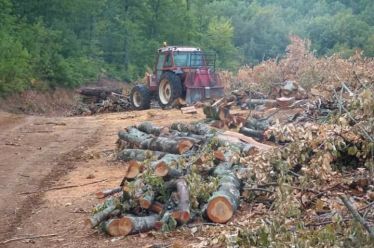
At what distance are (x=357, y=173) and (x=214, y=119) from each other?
6820 millimetres

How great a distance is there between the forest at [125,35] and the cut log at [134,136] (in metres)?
12.9

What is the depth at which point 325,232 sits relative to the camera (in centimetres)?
359

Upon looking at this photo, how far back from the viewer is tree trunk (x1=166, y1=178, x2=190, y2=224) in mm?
5816

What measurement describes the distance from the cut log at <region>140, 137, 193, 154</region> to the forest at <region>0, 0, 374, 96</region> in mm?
13910

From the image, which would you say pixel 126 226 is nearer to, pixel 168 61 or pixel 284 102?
pixel 284 102

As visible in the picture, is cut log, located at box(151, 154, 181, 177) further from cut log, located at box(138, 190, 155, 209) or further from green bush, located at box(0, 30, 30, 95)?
green bush, located at box(0, 30, 30, 95)

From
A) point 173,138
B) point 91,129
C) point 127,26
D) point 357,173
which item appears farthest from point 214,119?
point 127,26

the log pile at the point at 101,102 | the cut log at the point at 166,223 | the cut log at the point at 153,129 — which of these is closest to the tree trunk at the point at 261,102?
the cut log at the point at 153,129

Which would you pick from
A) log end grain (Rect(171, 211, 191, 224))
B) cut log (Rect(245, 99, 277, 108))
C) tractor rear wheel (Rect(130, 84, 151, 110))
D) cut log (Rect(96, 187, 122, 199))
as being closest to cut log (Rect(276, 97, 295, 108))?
cut log (Rect(245, 99, 277, 108))

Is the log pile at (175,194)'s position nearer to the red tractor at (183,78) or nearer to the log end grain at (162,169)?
the log end grain at (162,169)

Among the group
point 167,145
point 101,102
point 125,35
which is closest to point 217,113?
point 167,145

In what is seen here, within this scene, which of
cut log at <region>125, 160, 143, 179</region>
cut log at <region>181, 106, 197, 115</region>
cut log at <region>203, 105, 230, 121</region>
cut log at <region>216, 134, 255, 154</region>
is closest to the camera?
cut log at <region>125, 160, 143, 179</region>

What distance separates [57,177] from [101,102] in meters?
15.6

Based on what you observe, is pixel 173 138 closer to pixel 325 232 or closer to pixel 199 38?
pixel 325 232
